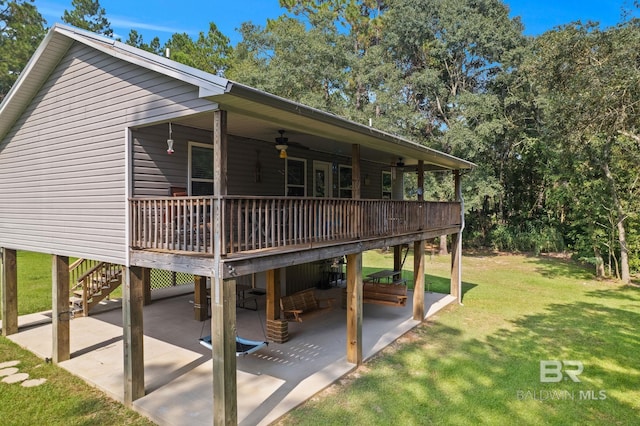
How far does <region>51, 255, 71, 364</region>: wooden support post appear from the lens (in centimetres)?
765

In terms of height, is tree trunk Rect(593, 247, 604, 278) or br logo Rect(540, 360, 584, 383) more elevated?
tree trunk Rect(593, 247, 604, 278)

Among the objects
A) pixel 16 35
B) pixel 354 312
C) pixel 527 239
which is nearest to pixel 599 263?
pixel 527 239

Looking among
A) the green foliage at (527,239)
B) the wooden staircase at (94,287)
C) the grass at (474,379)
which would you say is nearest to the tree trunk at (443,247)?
the green foliage at (527,239)

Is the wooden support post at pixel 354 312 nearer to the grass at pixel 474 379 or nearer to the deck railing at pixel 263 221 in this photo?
the grass at pixel 474 379

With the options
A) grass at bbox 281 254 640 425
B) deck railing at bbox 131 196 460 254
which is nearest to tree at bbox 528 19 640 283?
grass at bbox 281 254 640 425

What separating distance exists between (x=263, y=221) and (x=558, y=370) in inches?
257

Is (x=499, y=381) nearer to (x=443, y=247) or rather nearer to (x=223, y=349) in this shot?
(x=223, y=349)

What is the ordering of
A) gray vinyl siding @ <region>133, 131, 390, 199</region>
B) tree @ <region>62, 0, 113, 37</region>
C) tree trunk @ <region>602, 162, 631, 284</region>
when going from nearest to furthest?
gray vinyl siding @ <region>133, 131, 390, 199</region>, tree trunk @ <region>602, 162, 631, 284</region>, tree @ <region>62, 0, 113, 37</region>

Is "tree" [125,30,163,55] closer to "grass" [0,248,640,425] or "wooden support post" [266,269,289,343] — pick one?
"grass" [0,248,640,425]

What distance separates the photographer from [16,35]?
2786 cm

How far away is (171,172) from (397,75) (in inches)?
831

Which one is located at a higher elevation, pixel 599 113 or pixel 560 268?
pixel 599 113

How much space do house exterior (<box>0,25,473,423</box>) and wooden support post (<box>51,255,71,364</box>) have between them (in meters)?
0.02

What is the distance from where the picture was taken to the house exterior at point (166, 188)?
197 inches
